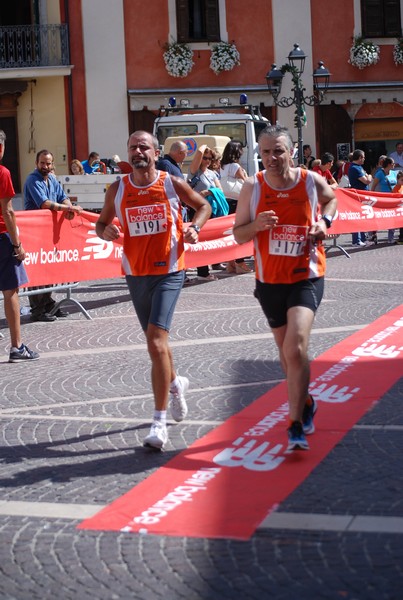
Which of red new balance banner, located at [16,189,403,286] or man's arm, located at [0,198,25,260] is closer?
man's arm, located at [0,198,25,260]

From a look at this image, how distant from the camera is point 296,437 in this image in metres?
6.52

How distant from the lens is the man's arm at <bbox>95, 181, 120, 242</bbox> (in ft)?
23.6

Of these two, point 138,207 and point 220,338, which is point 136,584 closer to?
point 138,207

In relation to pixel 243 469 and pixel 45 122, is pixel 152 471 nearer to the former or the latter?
pixel 243 469

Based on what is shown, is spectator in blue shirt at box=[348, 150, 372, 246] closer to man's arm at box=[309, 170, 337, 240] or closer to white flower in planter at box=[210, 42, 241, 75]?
white flower in planter at box=[210, 42, 241, 75]

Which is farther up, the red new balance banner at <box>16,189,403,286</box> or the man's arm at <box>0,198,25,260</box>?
the man's arm at <box>0,198,25,260</box>

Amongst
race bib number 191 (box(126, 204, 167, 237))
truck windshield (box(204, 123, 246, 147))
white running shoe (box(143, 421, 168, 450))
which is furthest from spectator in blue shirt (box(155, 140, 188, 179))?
truck windshield (box(204, 123, 246, 147))

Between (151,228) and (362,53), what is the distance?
1080 inches

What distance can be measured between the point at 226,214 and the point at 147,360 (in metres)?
6.82

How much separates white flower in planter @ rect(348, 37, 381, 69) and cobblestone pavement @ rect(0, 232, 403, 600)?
22.8 m

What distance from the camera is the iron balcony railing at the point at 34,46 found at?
32.1 m

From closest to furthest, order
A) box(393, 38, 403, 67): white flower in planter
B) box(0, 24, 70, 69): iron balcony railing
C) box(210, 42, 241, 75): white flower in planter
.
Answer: box(0, 24, 70, 69): iron balcony railing, box(210, 42, 241, 75): white flower in planter, box(393, 38, 403, 67): white flower in planter

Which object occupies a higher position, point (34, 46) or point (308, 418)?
point (34, 46)

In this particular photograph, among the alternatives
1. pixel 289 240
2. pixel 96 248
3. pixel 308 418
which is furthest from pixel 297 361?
pixel 96 248
